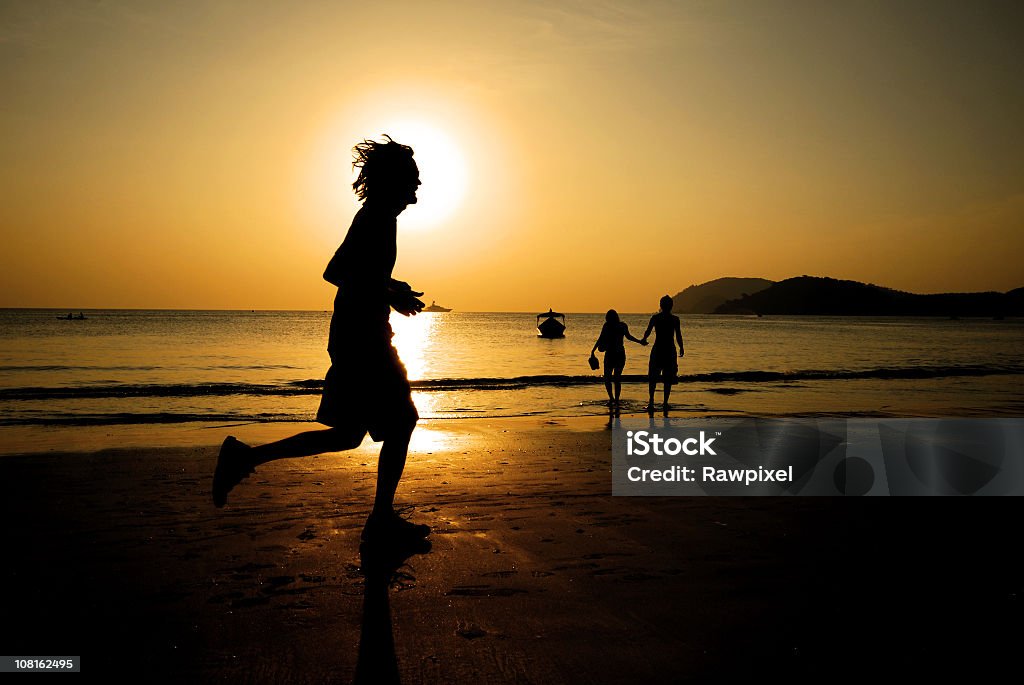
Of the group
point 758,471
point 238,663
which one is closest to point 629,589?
point 238,663

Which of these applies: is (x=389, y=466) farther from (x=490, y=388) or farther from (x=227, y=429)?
(x=490, y=388)

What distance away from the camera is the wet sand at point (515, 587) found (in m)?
2.93

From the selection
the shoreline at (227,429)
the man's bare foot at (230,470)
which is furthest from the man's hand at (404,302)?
the shoreline at (227,429)

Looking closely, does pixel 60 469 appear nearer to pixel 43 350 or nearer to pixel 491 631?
pixel 491 631

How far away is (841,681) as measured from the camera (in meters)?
2.71

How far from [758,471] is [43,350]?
45.1 metres

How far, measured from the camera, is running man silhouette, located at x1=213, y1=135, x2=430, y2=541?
13.8 ft

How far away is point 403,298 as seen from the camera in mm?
4355

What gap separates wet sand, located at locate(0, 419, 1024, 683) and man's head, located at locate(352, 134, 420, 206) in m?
2.17

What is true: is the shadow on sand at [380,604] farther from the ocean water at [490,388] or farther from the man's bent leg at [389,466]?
the ocean water at [490,388]

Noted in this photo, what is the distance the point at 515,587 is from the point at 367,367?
1459 mm

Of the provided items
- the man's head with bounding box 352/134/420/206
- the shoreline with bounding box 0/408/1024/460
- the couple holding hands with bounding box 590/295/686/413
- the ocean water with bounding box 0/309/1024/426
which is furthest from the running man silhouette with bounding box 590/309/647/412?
the man's head with bounding box 352/134/420/206

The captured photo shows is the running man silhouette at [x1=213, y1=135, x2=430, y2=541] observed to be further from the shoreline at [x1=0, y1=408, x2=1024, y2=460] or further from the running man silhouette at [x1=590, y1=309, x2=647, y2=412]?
the running man silhouette at [x1=590, y1=309, x2=647, y2=412]

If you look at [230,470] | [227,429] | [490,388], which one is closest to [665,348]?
[227,429]
